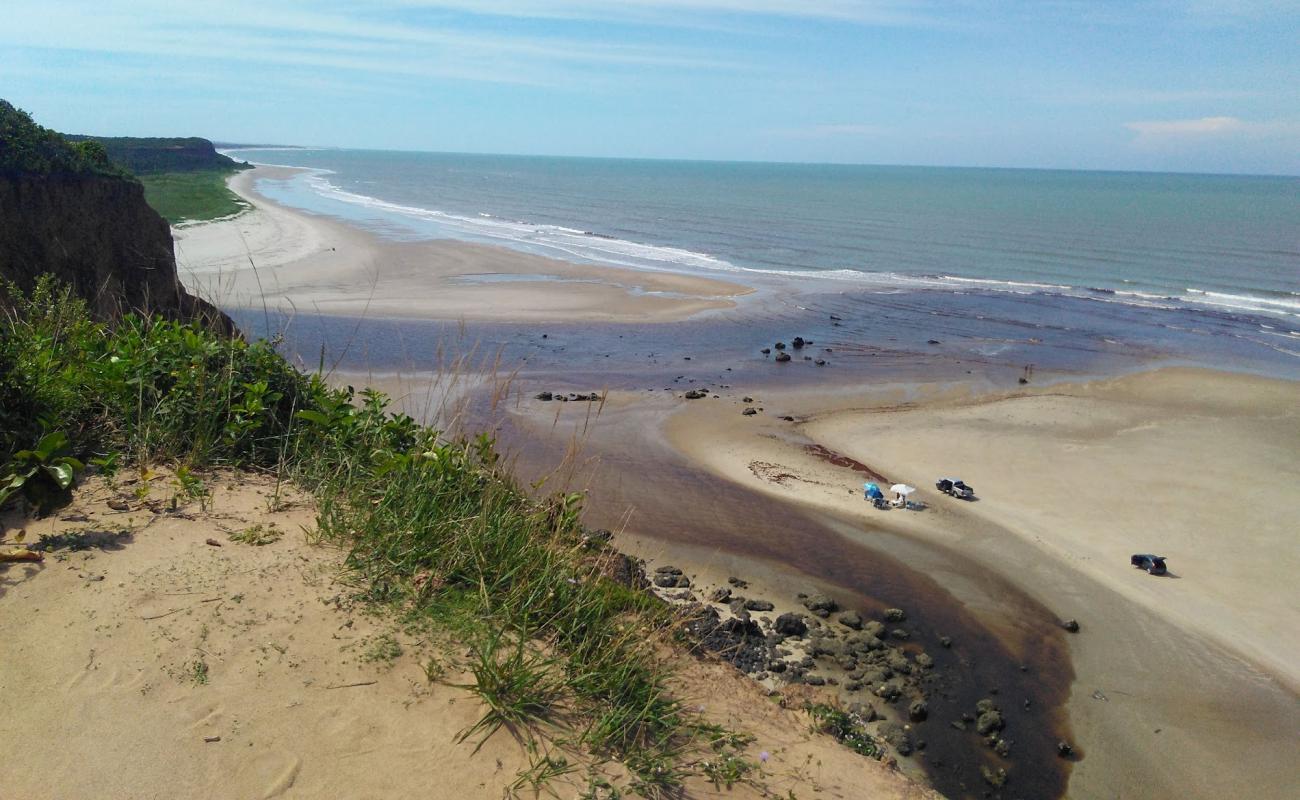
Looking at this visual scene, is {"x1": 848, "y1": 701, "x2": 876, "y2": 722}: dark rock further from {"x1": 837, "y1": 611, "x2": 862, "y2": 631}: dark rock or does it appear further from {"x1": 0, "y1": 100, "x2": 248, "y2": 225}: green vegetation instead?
{"x1": 0, "y1": 100, "x2": 248, "y2": 225}: green vegetation

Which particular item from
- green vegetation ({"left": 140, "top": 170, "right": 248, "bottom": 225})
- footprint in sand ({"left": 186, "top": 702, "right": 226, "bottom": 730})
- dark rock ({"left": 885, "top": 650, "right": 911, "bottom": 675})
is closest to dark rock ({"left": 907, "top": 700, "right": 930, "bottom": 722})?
dark rock ({"left": 885, "top": 650, "right": 911, "bottom": 675})

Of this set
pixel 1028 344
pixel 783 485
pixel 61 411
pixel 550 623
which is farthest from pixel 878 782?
pixel 1028 344

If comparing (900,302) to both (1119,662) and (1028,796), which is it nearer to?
(1119,662)

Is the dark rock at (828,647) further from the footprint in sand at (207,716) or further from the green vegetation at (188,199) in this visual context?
the green vegetation at (188,199)

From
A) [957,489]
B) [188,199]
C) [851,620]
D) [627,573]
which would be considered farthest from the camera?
[188,199]

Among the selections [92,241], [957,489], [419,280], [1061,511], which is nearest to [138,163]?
[419,280]

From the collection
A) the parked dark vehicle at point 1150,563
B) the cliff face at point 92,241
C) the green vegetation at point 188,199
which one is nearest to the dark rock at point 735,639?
the parked dark vehicle at point 1150,563

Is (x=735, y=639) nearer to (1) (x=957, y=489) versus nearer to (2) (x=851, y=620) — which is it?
(2) (x=851, y=620)
